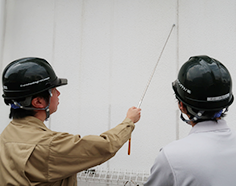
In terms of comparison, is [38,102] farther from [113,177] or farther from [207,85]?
[113,177]

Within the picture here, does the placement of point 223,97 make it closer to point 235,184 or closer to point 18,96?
point 235,184

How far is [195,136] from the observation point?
2.82 feet

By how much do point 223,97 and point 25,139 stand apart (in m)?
0.94

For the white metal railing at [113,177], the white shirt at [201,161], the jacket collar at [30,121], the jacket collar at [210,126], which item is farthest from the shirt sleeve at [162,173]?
the white metal railing at [113,177]

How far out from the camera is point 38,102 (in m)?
1.14

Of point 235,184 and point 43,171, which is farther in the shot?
point 43,171

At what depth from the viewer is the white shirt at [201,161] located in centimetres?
76

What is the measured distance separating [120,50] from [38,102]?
1.19 meters

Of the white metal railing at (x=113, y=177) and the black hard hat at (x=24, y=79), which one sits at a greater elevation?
the black hard hat at (x=24, y=79)

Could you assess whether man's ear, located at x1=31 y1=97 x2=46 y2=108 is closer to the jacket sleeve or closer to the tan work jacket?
the tan work jacket

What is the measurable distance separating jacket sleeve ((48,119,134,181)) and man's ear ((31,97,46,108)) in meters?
0.23

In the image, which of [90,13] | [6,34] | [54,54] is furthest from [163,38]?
[6,34]

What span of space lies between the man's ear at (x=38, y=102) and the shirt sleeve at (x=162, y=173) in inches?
27.5

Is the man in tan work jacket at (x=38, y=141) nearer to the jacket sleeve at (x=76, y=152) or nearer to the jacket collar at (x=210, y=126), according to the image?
the jacket sleeve at (x=76, y=152)
